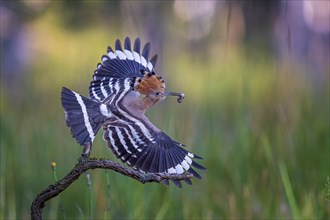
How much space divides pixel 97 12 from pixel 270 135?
344cm

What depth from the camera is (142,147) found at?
1256 millimetres

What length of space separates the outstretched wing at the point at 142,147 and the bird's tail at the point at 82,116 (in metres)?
0.04

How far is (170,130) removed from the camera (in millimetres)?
2262

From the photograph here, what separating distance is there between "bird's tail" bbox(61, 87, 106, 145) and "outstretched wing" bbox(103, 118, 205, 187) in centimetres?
4

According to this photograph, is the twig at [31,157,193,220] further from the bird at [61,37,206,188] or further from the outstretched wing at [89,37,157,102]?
the outstretched wing at [89,37,157,102]

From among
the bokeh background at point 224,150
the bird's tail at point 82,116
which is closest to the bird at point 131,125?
the bird's tail at point 82,116

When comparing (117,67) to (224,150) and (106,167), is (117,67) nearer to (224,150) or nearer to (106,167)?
(106,167)

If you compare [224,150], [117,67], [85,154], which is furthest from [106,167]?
[224,150]

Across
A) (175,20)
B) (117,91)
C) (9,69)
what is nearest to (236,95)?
(117,91)

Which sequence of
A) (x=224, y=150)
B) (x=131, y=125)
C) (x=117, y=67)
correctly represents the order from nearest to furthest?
1. (x=131, y=125)
2. (x=117, y=67)
3. (x=224, y=150)

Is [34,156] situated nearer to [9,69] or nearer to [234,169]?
[234,169]

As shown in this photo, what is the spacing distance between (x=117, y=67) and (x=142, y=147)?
0.33 meters

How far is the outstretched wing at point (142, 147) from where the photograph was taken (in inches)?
48.5

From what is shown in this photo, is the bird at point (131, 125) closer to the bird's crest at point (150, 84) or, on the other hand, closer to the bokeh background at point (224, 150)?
the bird's crest at point (150, 84)
